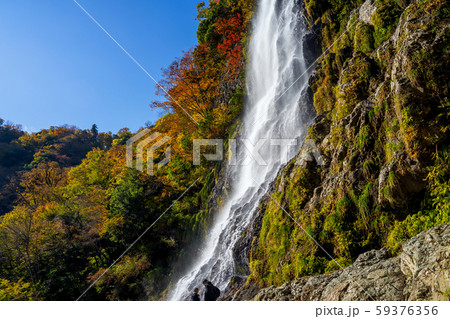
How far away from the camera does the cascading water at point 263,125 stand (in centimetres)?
1196

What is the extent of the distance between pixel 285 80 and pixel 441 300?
1343cm

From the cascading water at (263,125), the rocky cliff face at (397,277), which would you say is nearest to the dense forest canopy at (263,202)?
the rocky cliff face at (397,277)

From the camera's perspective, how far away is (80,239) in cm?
2023

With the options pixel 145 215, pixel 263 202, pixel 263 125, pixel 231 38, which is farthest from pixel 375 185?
pixel 231 38

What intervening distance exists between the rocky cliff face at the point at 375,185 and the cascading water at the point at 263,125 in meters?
2.83

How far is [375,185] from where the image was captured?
6062mm

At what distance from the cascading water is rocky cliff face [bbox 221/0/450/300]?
2.83 meters

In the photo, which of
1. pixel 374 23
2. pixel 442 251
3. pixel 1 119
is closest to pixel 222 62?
pixel 374 23

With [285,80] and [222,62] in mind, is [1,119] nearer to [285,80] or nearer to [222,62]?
[222,62]

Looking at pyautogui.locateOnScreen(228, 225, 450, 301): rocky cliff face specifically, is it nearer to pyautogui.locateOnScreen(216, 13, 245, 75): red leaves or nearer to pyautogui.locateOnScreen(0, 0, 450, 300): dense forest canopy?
pyautogui.locateOnScreen(0, 0, 450, 300): dense forest canopy

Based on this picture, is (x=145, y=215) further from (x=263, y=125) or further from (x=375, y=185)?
(x=375, y=185)

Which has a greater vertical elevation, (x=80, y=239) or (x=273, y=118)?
(x=273, y=118)

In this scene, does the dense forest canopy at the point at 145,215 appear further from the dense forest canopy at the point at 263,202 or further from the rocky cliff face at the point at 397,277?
the rocky cliff face at the point at 397,277

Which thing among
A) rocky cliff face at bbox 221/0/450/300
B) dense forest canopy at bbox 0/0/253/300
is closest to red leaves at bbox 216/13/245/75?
dense forest canopy at bbox 0/0/253/300
